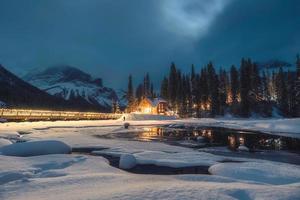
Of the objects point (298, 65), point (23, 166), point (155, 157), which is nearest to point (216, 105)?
point (298, 65)

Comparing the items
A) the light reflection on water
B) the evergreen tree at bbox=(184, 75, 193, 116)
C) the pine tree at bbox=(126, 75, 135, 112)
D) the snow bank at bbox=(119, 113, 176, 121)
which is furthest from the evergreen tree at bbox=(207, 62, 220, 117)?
the light reflection on water

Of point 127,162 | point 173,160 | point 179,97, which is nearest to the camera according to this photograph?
point 127,162

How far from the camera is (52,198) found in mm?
5988

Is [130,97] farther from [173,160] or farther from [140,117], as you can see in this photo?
[173,160]

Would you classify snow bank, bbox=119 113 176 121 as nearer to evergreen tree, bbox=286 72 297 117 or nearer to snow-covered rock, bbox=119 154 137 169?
evergreen tree, bbox=286 72 297 117

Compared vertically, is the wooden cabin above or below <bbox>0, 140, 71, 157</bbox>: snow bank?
above

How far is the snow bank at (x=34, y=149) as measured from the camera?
12.2 m

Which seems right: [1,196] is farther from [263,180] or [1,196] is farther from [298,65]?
[298,65]

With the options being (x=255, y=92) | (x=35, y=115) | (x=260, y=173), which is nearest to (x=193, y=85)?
(x=255, y=92)

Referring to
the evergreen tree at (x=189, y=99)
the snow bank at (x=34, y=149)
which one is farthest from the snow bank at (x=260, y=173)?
the evergreen tree at (x=189, y=99)

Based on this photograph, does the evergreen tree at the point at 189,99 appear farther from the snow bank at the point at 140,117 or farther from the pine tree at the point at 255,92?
the pine tree at the point at 255,92

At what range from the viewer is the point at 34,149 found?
12.7 metres

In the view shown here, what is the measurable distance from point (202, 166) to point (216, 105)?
70875 mm

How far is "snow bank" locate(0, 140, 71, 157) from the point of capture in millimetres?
12234
